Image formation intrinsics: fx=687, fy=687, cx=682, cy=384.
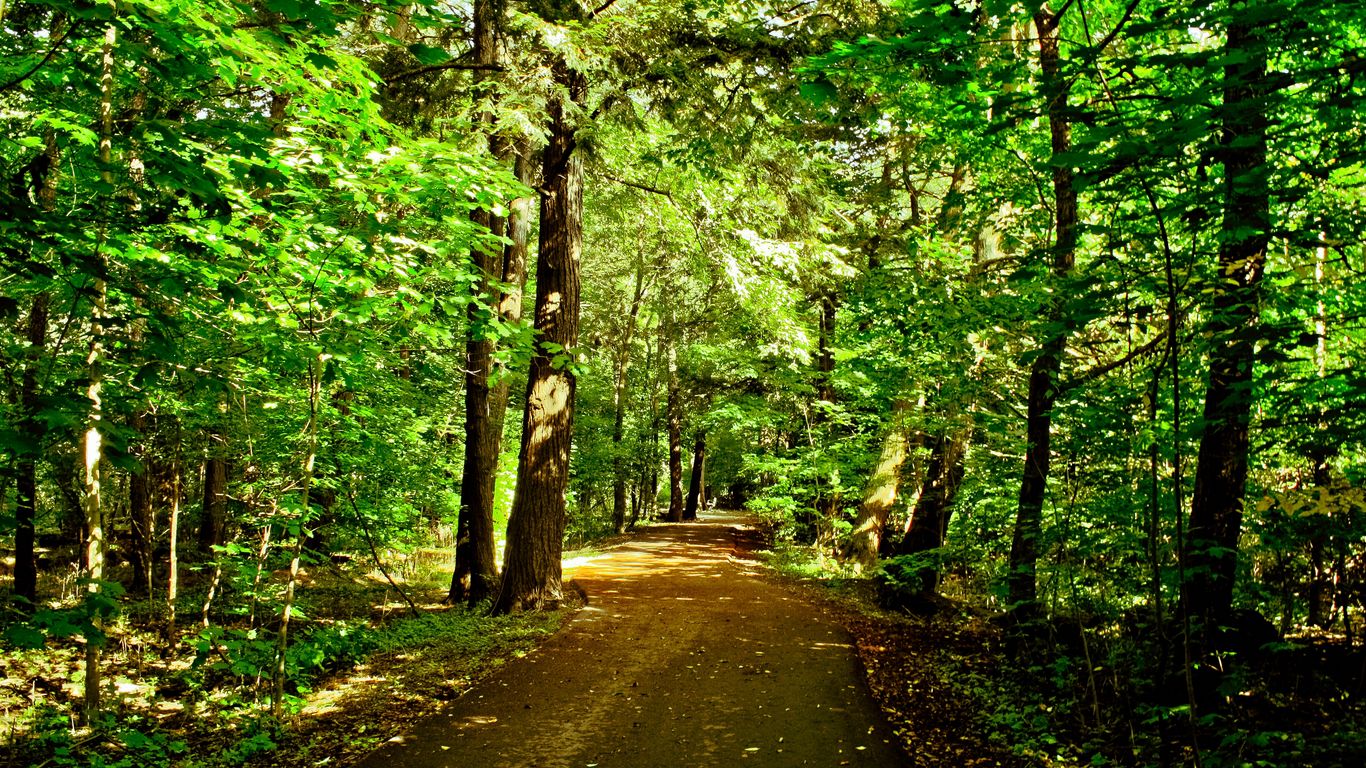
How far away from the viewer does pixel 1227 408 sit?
4910 millimetres

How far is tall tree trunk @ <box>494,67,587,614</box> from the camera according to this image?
29.6ft

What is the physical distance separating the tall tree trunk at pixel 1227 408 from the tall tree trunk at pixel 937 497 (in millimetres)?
4486

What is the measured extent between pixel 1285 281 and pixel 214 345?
917 centimetres

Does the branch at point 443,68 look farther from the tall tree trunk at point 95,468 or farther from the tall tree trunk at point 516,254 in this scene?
the tall tree trunk at point 95,468

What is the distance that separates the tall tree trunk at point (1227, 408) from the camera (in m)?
3.75

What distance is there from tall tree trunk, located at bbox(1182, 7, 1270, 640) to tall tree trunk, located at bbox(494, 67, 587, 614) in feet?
22.1

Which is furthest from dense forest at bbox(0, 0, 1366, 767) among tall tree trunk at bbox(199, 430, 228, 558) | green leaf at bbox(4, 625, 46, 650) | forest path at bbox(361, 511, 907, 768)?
forest path at bbox(361, 511, 907, 768)

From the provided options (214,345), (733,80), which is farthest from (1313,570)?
(214,345)

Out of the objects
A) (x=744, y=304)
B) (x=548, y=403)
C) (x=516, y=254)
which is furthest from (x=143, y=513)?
(x=744, y=304)

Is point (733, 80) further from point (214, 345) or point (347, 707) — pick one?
point (347, 707)

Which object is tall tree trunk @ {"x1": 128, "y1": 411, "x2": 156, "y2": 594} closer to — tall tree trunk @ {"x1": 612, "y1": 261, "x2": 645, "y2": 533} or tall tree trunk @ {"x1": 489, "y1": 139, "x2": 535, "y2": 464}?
tall tree trunk @ {"x1": 489, "y1": 139, "x2": 535, "y2": 464}

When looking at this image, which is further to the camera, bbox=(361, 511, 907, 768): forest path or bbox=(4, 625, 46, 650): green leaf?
bbox=(361, 511, 907, 768): forest path

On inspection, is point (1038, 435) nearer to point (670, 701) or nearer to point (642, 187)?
point (670, 701)

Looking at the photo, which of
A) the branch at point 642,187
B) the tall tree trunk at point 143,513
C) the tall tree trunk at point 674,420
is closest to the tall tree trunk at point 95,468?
the tall tree trunk at point 143,513
